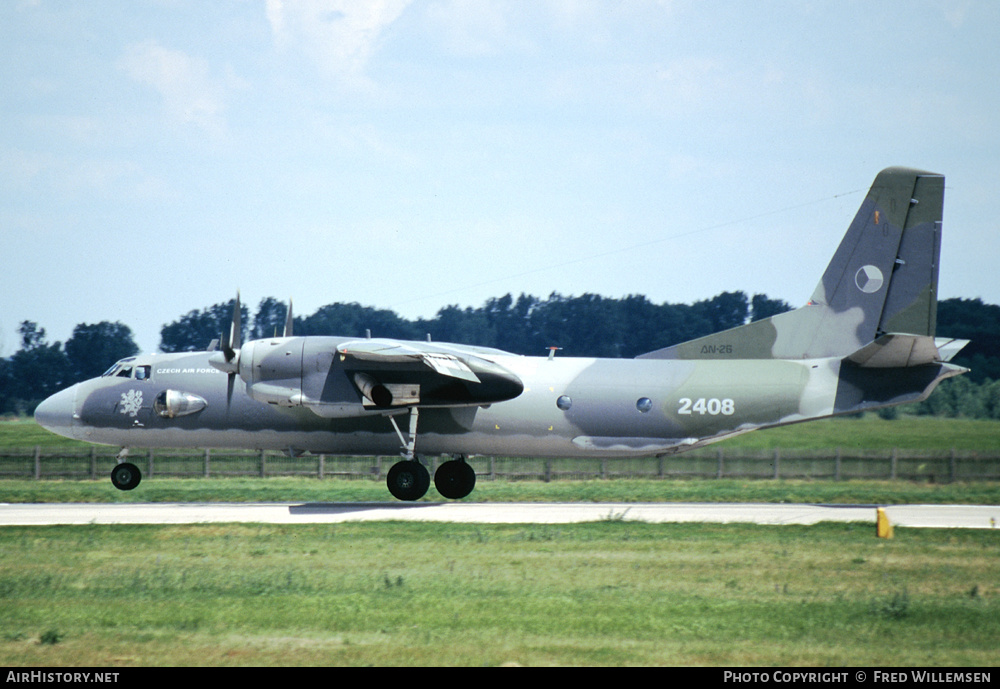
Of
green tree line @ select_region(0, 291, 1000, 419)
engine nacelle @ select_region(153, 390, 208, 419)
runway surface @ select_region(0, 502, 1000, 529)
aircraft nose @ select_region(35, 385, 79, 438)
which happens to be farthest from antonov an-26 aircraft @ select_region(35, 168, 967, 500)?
green tree line @ select_region(0, 291, 1000, 419)

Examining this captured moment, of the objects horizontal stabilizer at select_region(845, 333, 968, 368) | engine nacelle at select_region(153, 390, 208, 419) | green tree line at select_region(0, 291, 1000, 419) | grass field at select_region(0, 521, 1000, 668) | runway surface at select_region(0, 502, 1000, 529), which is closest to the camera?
grass field at select_region(0, 521, 1000, 668)

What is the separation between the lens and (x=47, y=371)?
63.9m

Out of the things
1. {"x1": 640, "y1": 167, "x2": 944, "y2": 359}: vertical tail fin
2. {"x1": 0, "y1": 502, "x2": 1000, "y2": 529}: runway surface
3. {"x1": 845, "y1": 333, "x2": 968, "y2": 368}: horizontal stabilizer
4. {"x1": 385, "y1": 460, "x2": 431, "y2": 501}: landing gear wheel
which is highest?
{"x1": 640, "y1": 167, "x2": 944, "y2": 359}: vertical tail fin

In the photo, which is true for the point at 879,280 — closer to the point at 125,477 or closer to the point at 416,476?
the point at 416,476

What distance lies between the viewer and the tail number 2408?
2531 cm

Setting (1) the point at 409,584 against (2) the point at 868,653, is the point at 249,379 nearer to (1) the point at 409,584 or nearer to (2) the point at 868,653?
(1) the point at 409,584

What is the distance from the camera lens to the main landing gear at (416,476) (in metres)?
25.6

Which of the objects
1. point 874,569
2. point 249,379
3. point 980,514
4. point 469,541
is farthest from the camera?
point 249,379

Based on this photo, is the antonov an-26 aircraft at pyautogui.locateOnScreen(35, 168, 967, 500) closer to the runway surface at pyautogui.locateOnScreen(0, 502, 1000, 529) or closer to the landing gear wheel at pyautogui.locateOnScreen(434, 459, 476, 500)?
the landing gear wheel at pyautogui.locateOnScreen(434, 459, 476, 500)

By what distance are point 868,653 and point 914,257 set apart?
16816mm

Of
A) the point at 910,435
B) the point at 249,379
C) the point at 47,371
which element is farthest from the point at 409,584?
the point at 47,371

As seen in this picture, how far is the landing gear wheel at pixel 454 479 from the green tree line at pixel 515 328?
130ft

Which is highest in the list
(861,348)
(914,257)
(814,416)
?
(914,257)

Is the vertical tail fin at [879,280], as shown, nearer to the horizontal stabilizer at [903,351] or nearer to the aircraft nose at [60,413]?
the horizontal stabilizer at [903,351]
